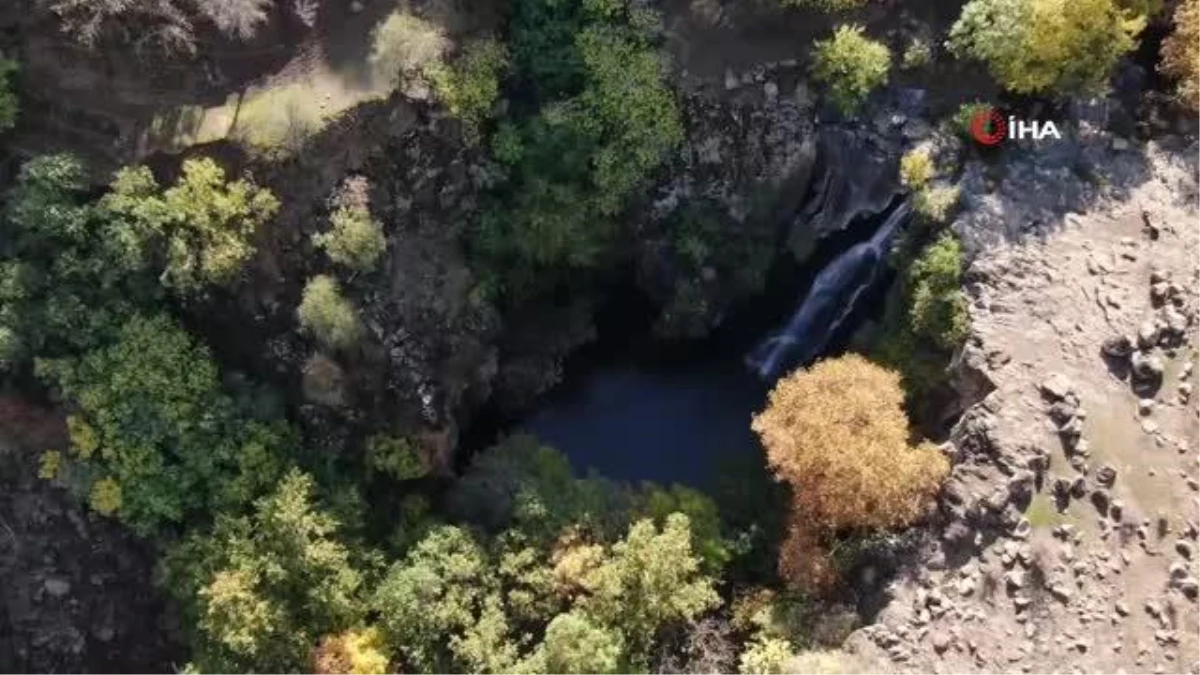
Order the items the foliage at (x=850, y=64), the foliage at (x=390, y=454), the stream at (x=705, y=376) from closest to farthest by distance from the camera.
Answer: the foliage at (x=850, y=64)
the foliage at (x=390, y=454)
the stream at (x=705, y=376)

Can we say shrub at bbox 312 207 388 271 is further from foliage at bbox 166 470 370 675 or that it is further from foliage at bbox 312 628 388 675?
A: foliage at bbox 312 628 388 675

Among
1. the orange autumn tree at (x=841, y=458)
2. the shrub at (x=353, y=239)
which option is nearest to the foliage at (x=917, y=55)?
the orange autumn tree at (x=841, y=458)

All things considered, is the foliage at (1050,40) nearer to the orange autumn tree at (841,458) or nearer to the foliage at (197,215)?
the orange autumn tree at (841,458)

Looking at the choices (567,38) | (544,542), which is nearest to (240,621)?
(544,542)

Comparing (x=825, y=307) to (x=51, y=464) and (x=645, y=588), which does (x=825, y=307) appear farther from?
(x=51, y=464)

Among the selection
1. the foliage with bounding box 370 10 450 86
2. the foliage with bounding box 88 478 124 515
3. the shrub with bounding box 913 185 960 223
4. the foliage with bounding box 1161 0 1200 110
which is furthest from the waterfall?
the foliage with bounding box 88 478 124 515

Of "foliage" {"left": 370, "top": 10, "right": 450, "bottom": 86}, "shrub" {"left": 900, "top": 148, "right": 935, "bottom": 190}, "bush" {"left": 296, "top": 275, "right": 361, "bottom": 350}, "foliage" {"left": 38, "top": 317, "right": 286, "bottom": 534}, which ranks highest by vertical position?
"foliage" {"left": 370, "top": 10, "right": 450, "bottom": 86}
